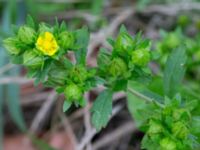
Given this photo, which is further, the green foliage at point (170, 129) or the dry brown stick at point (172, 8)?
the dry brown stick at point (172, 8)

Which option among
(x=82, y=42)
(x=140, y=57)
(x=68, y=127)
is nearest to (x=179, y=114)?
(x=140, y=57)

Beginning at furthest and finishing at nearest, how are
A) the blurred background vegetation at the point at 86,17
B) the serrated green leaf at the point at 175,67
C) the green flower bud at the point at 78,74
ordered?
the blurred background vegetation at the point at 86,17, the serrated green leaf at the point at 175,67, the green flower bud at the point at 78,74

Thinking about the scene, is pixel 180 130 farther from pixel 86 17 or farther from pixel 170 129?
pixel 86 17

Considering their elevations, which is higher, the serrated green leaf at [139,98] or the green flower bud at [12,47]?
the green flower bud at [12,47]

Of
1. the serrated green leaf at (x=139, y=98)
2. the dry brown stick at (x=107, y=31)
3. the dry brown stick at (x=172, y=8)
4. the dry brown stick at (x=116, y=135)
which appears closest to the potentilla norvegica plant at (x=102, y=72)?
the serrated green leaf at (x=139, y=98)

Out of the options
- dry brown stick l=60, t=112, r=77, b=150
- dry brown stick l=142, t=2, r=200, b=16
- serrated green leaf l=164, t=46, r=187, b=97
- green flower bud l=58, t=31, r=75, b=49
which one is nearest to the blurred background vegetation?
dry brown stick l=142, t=2, r=200, b=16

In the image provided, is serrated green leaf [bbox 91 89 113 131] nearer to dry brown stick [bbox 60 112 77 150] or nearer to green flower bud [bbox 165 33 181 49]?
green flower bud [bbox 165 33 181 49]

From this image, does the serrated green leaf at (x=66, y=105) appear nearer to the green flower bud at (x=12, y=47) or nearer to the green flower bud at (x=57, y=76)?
the green flower bud at (x=57, y=76)
